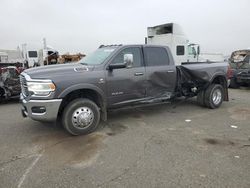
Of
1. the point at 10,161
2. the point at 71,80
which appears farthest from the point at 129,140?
the point at 10,161

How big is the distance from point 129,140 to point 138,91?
152 centimetres

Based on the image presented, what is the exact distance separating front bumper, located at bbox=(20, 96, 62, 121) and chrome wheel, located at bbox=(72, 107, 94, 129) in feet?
1.42

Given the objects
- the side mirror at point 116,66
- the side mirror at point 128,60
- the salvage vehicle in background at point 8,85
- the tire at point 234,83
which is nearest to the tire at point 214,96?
the side mirror at point 128,60

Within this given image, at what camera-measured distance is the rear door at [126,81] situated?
17.5 ft

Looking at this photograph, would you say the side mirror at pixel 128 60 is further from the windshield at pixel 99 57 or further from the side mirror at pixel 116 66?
the windshield at pixel 99 57

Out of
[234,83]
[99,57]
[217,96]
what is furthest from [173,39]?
[99,57]

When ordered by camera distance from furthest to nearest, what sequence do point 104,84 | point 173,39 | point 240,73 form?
point 173,39
point 240,73
point 104,84

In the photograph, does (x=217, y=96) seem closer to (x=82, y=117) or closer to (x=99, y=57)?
(x=99, y=57)

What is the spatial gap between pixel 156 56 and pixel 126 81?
129cm

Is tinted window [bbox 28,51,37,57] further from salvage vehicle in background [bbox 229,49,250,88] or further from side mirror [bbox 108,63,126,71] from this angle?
side mirror [bbox 108,63,126,71]

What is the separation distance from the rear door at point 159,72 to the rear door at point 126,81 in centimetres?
20

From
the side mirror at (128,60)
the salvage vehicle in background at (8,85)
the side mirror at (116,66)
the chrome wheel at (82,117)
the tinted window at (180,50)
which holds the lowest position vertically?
the chrome wheel at (82,117)

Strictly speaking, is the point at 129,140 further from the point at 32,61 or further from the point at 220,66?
the point at 32,61

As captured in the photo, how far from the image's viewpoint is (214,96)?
7.41m
